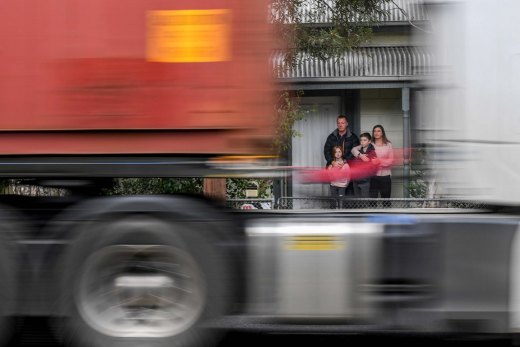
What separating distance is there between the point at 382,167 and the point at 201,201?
138 centimetres

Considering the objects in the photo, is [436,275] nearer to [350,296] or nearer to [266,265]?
[350,296]

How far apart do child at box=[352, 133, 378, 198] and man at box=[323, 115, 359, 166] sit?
2.2 inches

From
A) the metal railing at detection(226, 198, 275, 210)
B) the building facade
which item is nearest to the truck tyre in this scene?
the metal railing at detection(226, 198, 275, 210)

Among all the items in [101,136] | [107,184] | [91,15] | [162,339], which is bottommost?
[162,339]

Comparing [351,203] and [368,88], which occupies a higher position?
[368,88]

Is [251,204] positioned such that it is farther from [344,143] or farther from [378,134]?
[378,134]

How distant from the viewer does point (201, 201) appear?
504 centimetres

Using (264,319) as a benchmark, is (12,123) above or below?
above

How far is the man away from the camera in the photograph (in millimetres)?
5691

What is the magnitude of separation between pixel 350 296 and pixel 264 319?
594mm

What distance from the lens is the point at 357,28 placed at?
9.19 metres

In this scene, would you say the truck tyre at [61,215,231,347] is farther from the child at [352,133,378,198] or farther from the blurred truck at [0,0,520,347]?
the child at [352,133,378,198]

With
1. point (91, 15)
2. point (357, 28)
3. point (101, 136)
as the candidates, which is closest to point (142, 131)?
point (101, 136)

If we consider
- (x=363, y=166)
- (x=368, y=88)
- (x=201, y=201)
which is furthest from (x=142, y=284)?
(x=368, y=88)
